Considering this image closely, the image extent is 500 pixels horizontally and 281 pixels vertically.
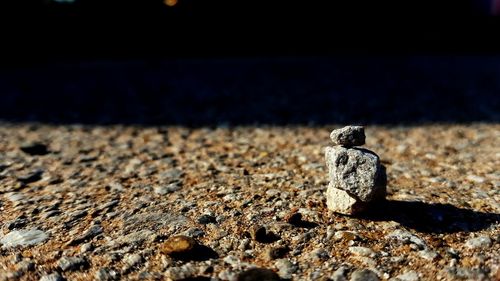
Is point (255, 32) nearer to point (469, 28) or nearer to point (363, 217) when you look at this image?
point (469, 28)

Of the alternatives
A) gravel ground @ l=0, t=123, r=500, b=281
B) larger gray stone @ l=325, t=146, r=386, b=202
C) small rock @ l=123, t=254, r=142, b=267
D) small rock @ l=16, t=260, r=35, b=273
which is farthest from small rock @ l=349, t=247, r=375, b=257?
small rock @ l=16, t=260, r=35, b=273

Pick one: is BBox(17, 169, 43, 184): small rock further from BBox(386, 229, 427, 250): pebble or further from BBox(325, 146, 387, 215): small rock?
BBox(386, 229, 427, 250): pebble

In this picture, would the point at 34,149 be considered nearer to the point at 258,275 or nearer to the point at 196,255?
the point at 196,255

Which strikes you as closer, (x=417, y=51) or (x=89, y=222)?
(x=89, y=222)

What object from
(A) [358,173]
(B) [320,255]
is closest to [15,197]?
(B) [320,255]

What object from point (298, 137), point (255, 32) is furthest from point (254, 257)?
point (255, 32)

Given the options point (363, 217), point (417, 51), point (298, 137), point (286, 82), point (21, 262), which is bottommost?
point (21, 262)
